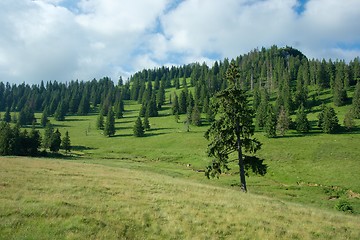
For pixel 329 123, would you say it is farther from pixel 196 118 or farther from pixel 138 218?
pixel 138 218

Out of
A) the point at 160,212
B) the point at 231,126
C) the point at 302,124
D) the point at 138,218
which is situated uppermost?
the point at 302,124

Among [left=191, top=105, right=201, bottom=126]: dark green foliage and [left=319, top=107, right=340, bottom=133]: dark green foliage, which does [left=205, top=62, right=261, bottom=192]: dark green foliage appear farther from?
[left=191, top=105, right=201, bottom=126]: dark green foliage

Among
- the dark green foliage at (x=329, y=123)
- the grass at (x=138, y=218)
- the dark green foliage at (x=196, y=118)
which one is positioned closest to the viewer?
the grass at (x=138, y=218)

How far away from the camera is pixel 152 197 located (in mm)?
23219

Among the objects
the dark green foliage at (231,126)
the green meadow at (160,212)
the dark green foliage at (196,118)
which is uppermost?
the dark green foliage at (196,118)

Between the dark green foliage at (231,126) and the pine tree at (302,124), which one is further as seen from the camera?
the pine tree at (302,124)

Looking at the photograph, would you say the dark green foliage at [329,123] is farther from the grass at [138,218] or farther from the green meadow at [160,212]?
the grass at [138,218]

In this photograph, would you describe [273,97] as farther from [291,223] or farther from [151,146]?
[291,223]

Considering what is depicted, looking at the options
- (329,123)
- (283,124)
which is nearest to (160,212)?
(283,124)

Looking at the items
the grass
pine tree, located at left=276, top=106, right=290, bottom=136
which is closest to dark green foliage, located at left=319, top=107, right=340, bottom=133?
pine tree, located at left=276, top=106, right=290, bottom=136

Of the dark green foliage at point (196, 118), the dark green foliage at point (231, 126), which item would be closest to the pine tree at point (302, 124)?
the dark green foliage at point (196, 118)

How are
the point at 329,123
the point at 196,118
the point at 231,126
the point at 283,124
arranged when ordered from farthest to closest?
1. the point at 196,118
2. the point at 283,124
3. the point at 329,123
4. the point at 231,126

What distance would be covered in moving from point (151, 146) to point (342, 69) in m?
119

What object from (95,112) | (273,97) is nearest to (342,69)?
(273,97)
